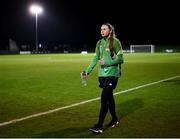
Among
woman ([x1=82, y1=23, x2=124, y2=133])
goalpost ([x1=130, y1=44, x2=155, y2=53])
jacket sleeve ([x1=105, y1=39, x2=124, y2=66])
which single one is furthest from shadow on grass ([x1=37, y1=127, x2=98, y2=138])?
goalpost ([x1=130, y1=44, x2=155, y2=53])

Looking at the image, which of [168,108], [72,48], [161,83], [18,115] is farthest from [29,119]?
[72,48]

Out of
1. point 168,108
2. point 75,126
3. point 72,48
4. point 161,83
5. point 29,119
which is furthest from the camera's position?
point 72,48

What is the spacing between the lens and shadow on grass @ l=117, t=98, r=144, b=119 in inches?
340

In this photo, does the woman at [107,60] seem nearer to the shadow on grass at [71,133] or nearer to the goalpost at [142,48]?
the shadow on grass at [71,133]

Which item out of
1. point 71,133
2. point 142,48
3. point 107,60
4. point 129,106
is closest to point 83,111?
point 129,106

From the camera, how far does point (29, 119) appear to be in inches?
311

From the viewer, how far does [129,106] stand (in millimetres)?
9508

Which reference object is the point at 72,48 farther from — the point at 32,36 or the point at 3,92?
the point at 3,92

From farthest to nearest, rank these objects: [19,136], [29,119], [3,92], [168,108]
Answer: [3,92] → [168,108] → [29,119] → [19,136]

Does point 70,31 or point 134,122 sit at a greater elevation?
point 70,31

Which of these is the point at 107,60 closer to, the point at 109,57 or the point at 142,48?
the point at 109,57

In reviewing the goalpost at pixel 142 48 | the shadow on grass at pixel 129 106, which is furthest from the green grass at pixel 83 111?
the goalpost at pixel 142 48

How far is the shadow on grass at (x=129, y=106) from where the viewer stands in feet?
28.3

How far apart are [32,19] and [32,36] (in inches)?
153
